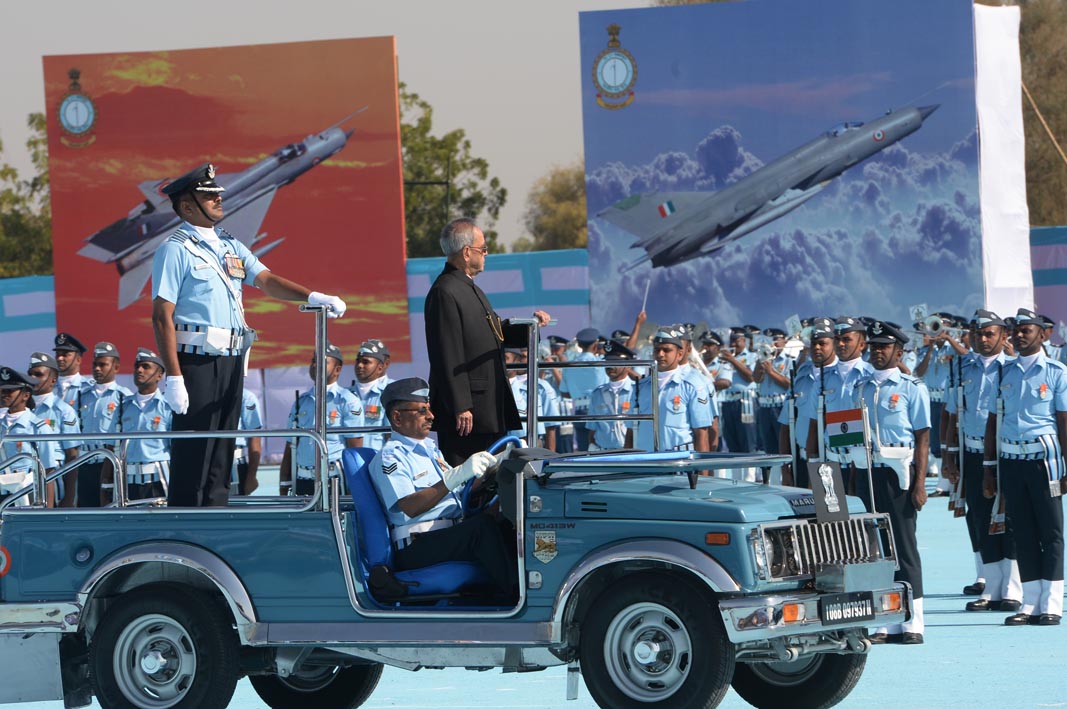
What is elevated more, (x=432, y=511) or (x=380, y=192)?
(x=380, y=192)

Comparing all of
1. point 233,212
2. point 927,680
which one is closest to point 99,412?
point 927,680

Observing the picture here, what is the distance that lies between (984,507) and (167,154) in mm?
22562

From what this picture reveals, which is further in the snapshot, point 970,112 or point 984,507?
point 970,112

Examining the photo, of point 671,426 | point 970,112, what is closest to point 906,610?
point 671,426

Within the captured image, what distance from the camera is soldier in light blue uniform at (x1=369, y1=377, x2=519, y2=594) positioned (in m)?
8.15

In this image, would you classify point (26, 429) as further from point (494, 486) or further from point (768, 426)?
point (768, 426)

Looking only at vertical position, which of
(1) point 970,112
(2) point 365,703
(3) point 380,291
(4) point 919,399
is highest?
(1) point 970,112

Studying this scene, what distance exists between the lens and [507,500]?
26.1 feet

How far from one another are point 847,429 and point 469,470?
438 centimetres

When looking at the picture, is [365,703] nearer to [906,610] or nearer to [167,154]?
[906,610]

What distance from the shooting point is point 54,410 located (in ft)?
54.2

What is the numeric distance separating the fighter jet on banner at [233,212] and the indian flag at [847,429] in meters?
21.7

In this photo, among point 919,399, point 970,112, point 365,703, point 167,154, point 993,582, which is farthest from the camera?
point 167,154

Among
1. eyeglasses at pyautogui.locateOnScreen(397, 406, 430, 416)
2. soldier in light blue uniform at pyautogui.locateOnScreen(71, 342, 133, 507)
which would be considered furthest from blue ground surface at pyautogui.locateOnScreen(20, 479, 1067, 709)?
soldier in light blue uniform at pyautogui.locateOnScreen(71, 342, 133, 507)
